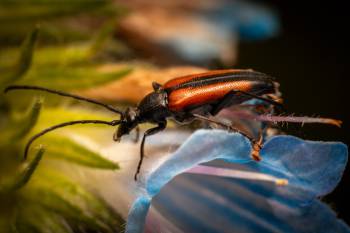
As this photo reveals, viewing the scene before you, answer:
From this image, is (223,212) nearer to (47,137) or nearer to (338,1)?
(47,137)

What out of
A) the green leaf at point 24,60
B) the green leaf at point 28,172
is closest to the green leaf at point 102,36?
the green leaf at point 24,60

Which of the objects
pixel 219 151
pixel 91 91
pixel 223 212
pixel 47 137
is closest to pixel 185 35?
pixel 91 91

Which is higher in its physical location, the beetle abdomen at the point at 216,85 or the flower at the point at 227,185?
the beetle abdomen at the point at 216,85

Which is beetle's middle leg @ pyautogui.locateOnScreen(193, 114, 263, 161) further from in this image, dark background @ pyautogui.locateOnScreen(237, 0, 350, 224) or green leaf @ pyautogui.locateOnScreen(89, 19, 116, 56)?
dark background @ pyautogui.locateOnScreen(237, 0, 350, 224)

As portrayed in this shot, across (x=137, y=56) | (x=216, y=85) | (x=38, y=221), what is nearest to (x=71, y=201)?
(x=38, y=221)

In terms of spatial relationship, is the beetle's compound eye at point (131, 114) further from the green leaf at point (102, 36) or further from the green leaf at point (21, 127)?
the green leaf at point (102, 36)

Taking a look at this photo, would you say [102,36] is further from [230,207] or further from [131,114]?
[230,207]
